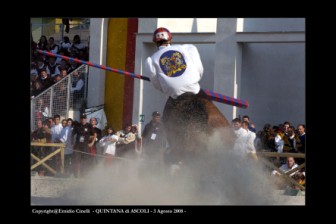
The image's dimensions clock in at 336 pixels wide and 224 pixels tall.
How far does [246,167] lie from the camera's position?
31.3 ft

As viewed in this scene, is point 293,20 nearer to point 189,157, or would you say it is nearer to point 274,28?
point 274,28

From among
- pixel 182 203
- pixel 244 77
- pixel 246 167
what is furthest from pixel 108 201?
pixel 244 77

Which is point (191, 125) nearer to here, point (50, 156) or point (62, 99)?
point (50, 156)

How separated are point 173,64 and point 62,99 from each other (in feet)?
35.0

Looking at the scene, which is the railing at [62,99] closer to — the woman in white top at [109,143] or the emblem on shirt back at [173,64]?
the woman in white top at [109,143]

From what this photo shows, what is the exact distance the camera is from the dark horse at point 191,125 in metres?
9.16

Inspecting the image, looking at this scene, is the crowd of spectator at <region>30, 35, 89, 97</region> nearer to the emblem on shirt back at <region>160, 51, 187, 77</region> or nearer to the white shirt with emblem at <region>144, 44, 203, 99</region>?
the white shirt with emblem at <region>144, 44, 203, 99</region>

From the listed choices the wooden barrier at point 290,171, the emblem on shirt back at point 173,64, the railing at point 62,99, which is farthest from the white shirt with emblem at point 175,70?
the railing at point 62,99

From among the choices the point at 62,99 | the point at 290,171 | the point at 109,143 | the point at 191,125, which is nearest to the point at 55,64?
the point at 62,99

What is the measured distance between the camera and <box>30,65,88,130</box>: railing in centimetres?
1877

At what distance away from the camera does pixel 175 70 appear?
9023 mm

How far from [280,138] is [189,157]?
514cm

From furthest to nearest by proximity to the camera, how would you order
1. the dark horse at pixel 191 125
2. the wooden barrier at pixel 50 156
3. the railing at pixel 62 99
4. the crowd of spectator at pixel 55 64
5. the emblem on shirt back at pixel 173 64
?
1. the crowd of spectator at pixel 55 64
2. the railing at pixel 62 99
3. the wooden barrier at pixel 50 156
4. the dark horse at pixel 191 125
5. the emblem on shirt back at pixel 173 64

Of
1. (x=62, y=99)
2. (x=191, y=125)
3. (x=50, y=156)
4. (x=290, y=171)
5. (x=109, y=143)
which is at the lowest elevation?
(x=290, y=171)
